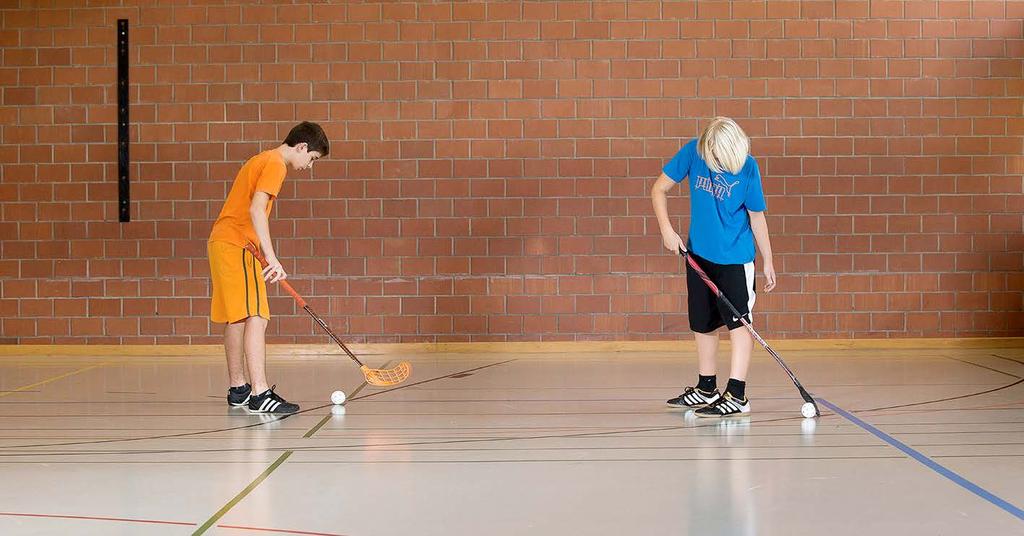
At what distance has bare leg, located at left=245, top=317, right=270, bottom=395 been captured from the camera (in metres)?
5.00

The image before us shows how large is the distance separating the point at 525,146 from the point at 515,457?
453cm

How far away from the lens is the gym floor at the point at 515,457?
2947 millimetres

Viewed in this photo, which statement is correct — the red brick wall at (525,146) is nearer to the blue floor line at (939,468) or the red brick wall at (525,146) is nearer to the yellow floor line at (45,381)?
the yellow floor line at (45,381)

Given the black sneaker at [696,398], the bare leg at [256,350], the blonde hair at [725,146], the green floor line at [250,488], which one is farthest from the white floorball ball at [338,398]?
the blonde hair at [725,146]

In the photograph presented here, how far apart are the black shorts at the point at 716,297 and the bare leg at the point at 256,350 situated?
203 cm

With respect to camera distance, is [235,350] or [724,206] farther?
[235,350]

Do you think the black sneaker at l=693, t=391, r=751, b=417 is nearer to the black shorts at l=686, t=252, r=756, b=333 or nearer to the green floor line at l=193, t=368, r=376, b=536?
the black shorts at l=686, t=252, r=756, b=333

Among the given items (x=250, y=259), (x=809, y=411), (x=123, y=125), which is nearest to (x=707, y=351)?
(x=809, y=411)

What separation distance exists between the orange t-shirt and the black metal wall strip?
→ 3.40 m

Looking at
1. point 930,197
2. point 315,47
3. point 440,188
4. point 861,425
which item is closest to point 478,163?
point 440,188

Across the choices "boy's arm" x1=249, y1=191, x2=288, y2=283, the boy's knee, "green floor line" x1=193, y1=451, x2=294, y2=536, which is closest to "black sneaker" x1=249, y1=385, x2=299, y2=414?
the boy's knee

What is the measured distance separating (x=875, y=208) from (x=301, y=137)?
4920 mm

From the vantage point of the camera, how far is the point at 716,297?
189 inches

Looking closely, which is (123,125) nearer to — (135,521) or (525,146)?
(525,146)
